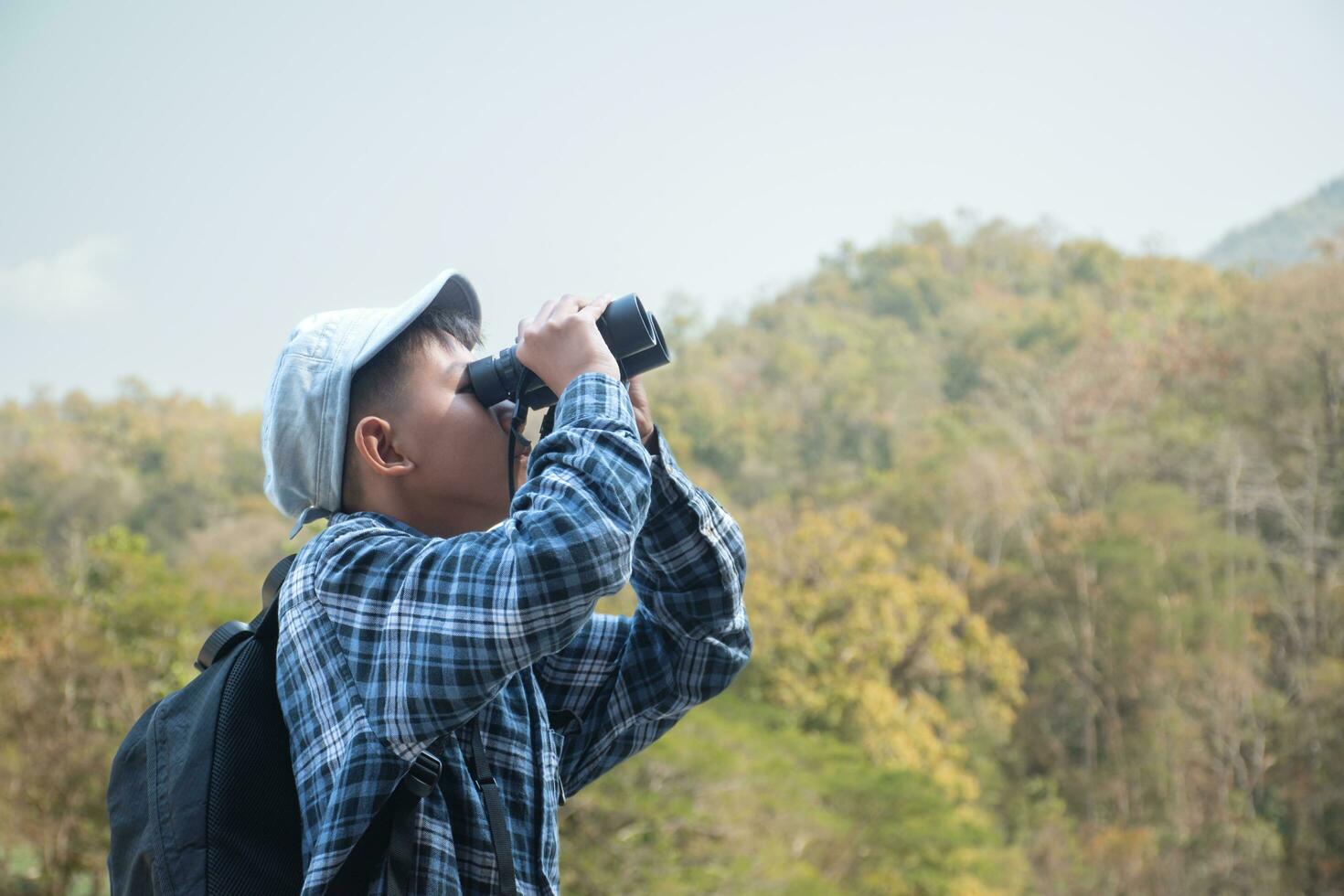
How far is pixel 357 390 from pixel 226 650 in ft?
0.71

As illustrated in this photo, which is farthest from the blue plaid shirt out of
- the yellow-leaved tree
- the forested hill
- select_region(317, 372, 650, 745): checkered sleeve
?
the yellow-leaved tree

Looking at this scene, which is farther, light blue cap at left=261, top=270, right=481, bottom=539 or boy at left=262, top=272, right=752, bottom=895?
light blue cap at left=261, top=270, right=481, bottom=539

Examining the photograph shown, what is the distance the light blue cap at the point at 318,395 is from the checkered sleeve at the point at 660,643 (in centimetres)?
23

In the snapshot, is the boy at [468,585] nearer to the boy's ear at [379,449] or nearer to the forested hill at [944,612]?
the boy's ear at [379,449]

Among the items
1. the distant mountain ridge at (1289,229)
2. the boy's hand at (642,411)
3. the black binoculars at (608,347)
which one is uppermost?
the black binoculars at (608,347)

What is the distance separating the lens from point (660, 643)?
3.29 ft

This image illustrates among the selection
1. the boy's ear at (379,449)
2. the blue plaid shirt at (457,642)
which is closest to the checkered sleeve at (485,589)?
the blue plaid shirt at (457,642)

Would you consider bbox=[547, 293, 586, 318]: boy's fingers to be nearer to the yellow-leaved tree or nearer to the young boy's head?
the young boy's head

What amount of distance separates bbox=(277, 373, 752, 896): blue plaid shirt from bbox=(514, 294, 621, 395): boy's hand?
29 mm

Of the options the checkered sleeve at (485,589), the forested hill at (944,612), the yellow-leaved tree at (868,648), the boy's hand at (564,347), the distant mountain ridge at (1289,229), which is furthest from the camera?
the distant mountain ridge at (1289,229)

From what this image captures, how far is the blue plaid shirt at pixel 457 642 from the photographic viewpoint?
2.33ft

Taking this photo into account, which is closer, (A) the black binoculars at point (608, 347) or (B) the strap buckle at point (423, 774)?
(B) the strap buckle at point (423, 774)

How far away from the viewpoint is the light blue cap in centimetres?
88

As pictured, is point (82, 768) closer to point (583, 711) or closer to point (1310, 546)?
point (583, 711)
